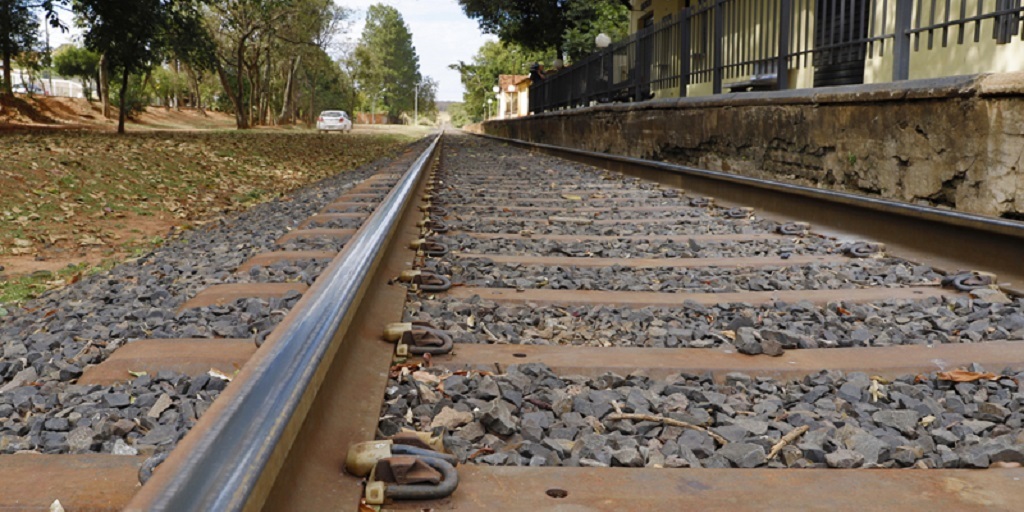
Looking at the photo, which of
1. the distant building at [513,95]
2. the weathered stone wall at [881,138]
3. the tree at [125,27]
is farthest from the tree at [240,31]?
the distant building at [513,95]

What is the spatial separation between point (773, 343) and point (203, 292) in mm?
2002

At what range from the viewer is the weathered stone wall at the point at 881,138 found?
400 centimetres

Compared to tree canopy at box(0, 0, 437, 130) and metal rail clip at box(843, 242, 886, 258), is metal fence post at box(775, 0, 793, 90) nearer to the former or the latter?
metal rail clip at box(843, 242, 886, 258)

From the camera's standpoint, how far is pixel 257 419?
126 cm

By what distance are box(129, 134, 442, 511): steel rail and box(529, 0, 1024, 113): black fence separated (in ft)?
15.3

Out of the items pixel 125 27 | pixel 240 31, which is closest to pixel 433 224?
pixel 125 27

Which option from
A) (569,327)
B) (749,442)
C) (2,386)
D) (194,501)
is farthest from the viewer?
(569,327)

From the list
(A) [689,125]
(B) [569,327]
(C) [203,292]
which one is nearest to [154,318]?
(C) [203,292]

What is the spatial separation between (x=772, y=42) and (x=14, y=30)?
2304 cm

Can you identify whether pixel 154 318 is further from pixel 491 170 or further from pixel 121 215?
pixel 491 170

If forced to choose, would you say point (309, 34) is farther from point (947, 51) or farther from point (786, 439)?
point (786, 439)

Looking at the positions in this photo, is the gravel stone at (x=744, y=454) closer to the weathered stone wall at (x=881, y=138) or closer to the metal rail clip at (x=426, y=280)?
the metal rail clip at (x=426, y=280)

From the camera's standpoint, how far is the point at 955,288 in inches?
123

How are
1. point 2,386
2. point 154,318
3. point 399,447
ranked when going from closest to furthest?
point 399,447
point 2,386
point 154,318
